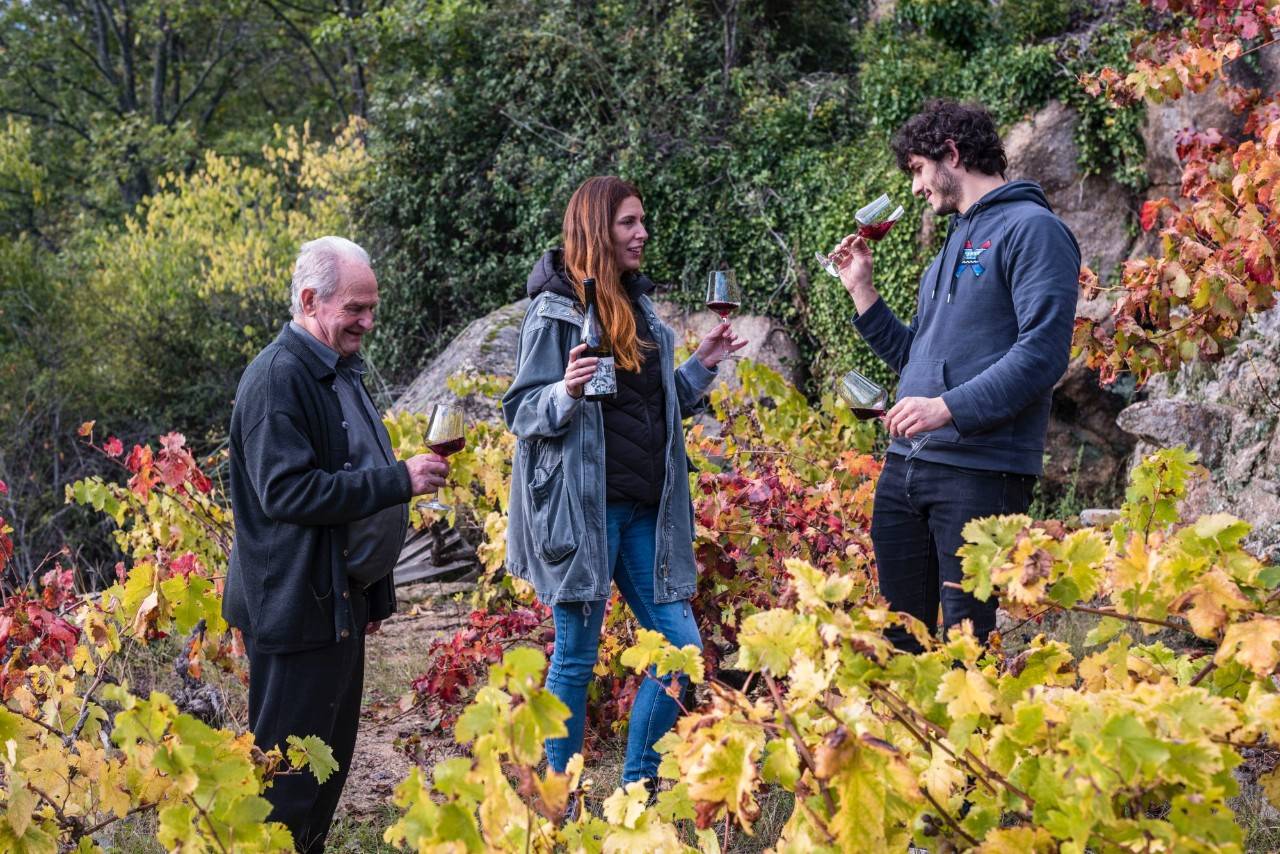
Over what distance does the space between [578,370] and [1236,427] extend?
3754mm

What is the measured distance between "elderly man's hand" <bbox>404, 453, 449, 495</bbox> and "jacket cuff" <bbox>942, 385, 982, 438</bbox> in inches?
47.4

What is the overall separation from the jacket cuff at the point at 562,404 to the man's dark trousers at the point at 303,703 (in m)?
0.66

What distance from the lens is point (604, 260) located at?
330cm

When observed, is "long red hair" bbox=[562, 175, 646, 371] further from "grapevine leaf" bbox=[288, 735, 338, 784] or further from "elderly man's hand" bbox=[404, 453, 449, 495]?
"grapevine leaf" bbox=[288, 735, 338, 784]

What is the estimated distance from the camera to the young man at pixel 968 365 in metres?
2.79

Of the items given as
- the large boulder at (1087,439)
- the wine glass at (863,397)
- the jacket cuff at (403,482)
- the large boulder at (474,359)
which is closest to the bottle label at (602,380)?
the jacket cuff at (403,482)

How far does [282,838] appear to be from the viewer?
6.41 feet

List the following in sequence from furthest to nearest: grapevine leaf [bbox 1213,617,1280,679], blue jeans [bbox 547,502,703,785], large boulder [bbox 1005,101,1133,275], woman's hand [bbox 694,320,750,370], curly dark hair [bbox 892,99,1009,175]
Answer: large boulder [bbox 1005,101,1133,275]
woman's hand [bbox 694,320,750,370]
blue jeans [bbox 547,502,703,785]
curly dark hair [bbox 892,99,1009,175]
grapevine leaf [bbox 1213,617,1280,679]

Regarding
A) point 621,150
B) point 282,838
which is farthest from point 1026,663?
point 621,150

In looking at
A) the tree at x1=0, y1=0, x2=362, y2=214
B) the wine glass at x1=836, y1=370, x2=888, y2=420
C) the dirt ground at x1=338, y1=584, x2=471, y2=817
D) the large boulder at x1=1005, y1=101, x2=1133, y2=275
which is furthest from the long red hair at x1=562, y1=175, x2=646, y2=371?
the tree at x1=0, y1=0, x2=362, y2=214

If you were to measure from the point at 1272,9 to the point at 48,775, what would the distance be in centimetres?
Result: 408

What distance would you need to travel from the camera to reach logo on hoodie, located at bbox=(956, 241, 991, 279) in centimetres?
293

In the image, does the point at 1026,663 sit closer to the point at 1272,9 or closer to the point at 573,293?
the point at 573,293

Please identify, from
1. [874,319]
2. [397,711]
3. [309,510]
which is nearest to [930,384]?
[874,319]
